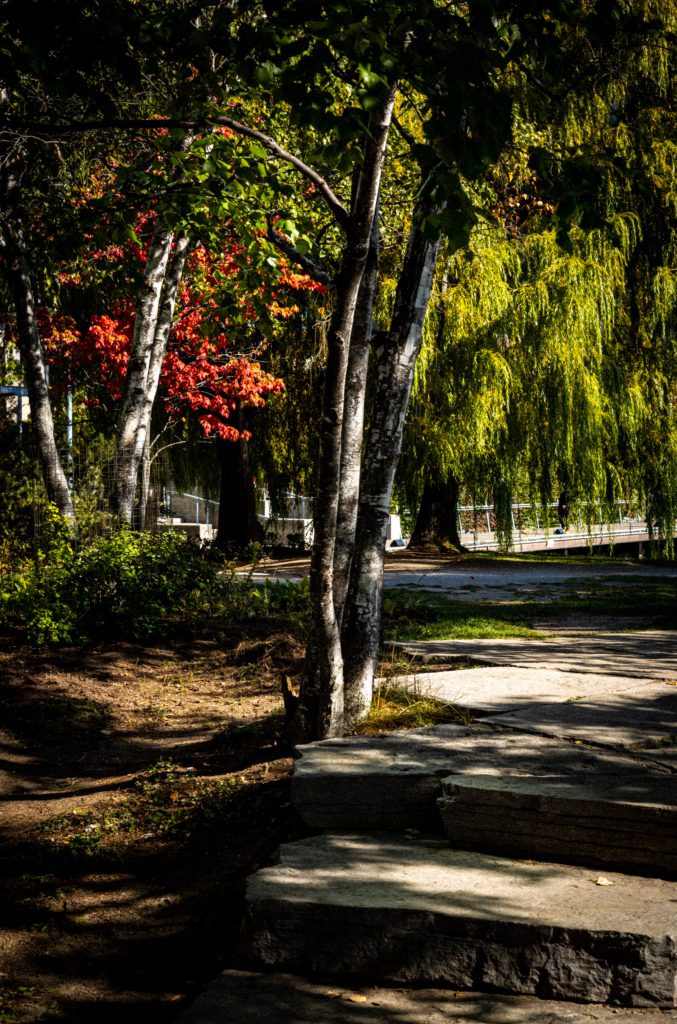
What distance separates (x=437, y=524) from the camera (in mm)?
20984

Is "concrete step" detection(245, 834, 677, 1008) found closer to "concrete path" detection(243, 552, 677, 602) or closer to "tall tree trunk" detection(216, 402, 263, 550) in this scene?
"concrete path" detection(243, 552, 677, 602)

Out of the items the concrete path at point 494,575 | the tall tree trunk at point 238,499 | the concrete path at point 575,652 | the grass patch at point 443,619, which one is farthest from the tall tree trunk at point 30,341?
the tall tree trunk at point 238,499

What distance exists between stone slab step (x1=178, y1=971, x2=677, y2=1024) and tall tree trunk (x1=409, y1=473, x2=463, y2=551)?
17.1 meters

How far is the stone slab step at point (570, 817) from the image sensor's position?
3.59m

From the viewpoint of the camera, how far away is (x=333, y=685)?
5.07 m

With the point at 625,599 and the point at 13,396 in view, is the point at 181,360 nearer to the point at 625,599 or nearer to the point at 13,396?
the point at 13,396

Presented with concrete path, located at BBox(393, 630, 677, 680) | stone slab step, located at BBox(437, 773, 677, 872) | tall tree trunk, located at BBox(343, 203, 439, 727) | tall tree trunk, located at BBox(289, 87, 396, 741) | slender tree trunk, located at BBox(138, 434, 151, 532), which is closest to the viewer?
stone slab step, located at BBox(437, 773, 677, 872)

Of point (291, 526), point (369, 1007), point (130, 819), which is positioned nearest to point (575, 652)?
point (130, 819)

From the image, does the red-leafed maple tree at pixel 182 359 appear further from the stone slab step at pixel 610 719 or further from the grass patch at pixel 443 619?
the stone slab step at pixel 610 719

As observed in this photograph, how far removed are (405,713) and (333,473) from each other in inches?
58.7

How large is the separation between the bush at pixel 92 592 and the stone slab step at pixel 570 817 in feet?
19.7

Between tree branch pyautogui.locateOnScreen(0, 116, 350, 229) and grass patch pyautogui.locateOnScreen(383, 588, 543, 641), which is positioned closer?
tree branch pyautogui.locateOnScreen(0, 116, 350, 229)

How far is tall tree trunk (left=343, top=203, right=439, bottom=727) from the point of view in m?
5.45

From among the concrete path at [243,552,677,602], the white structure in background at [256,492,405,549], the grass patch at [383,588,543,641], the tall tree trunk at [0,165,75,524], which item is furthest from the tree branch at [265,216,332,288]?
the white structure in background at [256,492,405,549]
